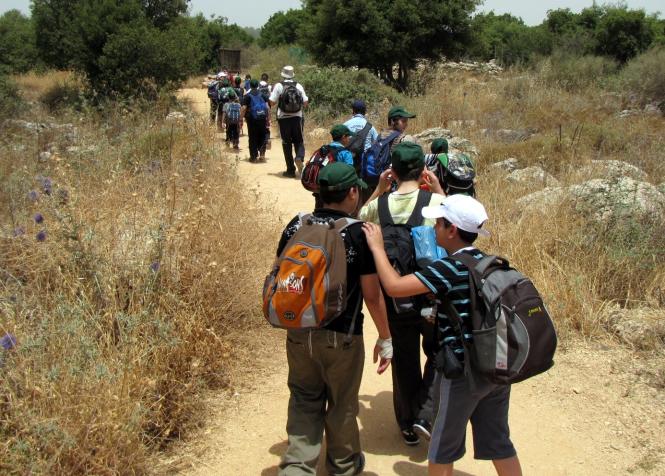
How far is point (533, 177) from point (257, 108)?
484cm

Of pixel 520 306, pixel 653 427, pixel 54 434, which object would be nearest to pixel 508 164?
pixel 653 427

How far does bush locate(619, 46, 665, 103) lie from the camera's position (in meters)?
14.2

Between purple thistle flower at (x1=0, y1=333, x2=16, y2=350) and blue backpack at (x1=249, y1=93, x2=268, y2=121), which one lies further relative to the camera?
blue backpack at (x1=249, y1=93, x2=268, y2=121)

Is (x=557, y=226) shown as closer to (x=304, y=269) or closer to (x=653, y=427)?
(x=653, y=427)

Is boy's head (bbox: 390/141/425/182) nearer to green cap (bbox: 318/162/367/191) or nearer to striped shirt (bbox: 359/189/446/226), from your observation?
striped shirt (bbox: 359/189/446/226)

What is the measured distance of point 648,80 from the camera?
47.6 ft

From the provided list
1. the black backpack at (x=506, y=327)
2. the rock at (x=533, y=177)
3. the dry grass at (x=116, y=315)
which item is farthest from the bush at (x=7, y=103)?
the black backpack at (x=506, y=327)

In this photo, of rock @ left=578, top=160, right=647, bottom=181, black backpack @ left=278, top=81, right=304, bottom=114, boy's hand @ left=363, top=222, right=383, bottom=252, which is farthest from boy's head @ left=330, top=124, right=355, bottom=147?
black backpack @ left=278, top=81, right=304, bottom=114

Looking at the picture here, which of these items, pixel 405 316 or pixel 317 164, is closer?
pixel 405 316

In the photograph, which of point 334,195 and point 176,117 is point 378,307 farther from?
point 176,117

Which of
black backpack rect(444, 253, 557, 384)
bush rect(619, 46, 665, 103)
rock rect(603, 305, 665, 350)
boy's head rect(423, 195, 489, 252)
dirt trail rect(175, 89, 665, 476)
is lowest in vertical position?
dirt trail rect(175, 89, 665, 476)

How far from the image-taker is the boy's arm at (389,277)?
8.50 ft

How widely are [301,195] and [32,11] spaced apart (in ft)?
52.4

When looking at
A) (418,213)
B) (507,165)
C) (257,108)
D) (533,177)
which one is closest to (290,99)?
(257,108)
